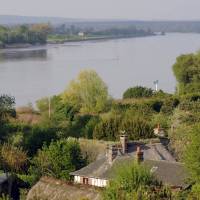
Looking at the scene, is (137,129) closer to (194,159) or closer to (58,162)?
(58,162)

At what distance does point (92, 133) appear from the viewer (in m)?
18.5

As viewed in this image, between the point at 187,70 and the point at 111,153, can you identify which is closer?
the point at 111,153

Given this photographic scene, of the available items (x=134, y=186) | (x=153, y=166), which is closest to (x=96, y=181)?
(x=153, y=166)

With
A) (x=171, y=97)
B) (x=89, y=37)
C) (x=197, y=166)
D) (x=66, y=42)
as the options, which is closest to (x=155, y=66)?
(x=171, y=97)

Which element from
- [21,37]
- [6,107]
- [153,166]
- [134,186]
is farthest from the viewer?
[21,37]

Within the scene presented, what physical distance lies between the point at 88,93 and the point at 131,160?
42.8 ft

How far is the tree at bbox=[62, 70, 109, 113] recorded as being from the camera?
985 inches

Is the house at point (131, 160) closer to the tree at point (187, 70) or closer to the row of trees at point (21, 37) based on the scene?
the tree at point (187, 70)

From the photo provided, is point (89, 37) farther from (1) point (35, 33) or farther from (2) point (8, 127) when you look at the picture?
(2) point (8, 127)

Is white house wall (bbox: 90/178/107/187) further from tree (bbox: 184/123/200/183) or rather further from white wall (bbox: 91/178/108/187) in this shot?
tree (bbox: 184/123/200/183)

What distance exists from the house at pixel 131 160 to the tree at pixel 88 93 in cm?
1079

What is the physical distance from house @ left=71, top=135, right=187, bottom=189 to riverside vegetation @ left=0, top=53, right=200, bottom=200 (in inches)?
13.6

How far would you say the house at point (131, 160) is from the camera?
11773mm

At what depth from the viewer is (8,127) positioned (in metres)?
19.6
